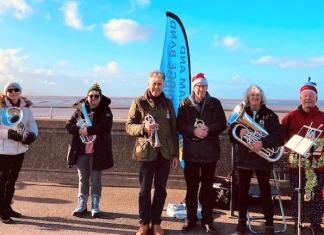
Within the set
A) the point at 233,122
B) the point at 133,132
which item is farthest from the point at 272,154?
the point at 133,132

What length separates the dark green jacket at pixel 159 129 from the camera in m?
4.82

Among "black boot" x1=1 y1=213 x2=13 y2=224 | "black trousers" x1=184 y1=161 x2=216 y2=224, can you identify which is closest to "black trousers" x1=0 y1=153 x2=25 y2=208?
"black boot" x1=1 y1=213 x2=13 y2=224

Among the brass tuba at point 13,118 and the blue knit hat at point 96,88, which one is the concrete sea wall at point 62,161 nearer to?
the blue knit hat at point 96,88

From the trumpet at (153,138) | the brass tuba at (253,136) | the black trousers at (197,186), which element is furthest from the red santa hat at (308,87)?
the trumpet at (153,138)

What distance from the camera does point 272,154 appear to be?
488 cm

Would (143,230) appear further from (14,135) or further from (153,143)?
(14,135)

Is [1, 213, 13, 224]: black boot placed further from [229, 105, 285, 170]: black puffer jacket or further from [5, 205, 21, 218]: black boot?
[229, 105, 285, 170]: black puffer jacket

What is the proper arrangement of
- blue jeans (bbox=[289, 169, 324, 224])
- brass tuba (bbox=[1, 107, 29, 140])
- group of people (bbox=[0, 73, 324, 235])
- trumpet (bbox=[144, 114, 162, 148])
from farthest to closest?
brass tuba (bbox=[1, 107, 29, 140])
blue jeans (bbox=[289, 169, 324, 224])
group of people (bbox=[0, 73, 324, 235])
trumpet (bbox=[144, 114, 162, 148])

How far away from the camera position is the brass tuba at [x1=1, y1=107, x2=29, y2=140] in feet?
17.6

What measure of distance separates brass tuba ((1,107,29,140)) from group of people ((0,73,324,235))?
1 cm

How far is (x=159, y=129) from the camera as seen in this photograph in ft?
16.0

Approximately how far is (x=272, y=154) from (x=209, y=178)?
3.00ft

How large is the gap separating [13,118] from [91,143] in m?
1.20

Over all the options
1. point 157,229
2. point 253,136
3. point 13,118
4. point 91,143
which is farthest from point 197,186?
point 13,118
